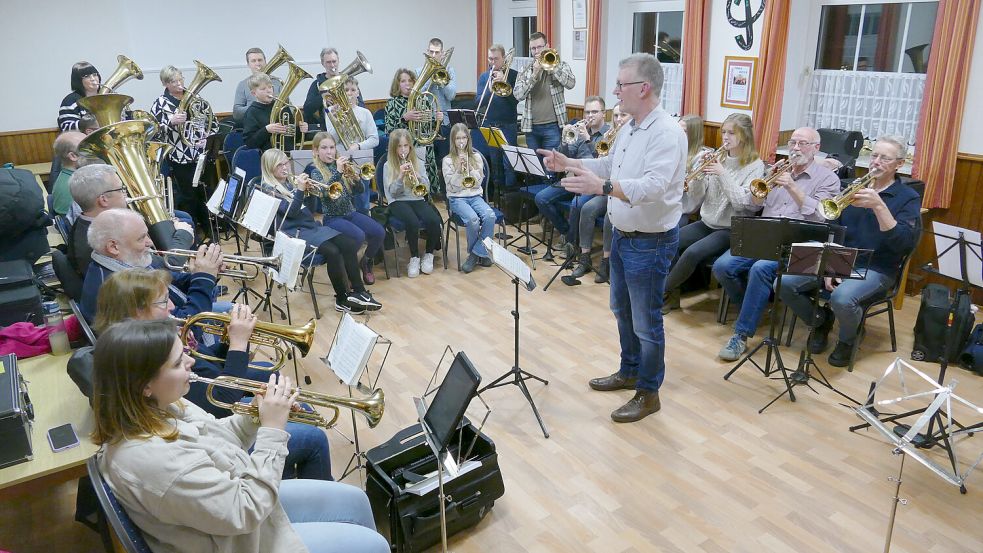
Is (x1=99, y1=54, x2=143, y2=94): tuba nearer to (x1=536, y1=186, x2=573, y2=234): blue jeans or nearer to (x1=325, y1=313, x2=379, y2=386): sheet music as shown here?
(x1=536, y1=186, x2=573, y2=234): blue jeans

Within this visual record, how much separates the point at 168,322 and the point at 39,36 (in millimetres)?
7581

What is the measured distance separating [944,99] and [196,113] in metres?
6.67

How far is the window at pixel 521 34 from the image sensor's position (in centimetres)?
982

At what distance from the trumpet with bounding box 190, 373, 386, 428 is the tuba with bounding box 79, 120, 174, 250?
1972mm

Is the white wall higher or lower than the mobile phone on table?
higher

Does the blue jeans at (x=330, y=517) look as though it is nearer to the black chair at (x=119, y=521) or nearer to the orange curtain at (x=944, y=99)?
the black chair at (x=119, y=521)

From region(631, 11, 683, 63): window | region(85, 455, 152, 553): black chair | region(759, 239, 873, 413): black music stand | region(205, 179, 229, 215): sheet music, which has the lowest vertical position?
region(85, 455, 152, 553): black chair

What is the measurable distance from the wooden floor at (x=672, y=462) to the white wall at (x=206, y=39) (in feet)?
17.7

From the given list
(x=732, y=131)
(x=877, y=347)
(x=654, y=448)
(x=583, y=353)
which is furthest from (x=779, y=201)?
(x=654, y=448)

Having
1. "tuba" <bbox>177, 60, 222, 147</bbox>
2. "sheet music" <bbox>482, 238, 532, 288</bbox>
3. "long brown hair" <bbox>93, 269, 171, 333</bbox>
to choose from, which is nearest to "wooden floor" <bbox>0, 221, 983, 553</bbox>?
"long brown hair" <bbox>93, 269, 171, 333</bbox>

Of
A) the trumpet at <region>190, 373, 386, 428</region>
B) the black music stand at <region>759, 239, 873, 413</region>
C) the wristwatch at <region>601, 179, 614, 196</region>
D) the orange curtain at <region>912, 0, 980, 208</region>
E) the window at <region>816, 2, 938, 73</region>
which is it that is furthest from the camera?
the window at <region>816, 2, 938, 73</region>

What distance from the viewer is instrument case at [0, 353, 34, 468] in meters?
2.23

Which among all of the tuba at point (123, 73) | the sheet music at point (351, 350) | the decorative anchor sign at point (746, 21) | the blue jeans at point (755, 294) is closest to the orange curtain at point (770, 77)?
the decorative anchor sign at point (746, 21)

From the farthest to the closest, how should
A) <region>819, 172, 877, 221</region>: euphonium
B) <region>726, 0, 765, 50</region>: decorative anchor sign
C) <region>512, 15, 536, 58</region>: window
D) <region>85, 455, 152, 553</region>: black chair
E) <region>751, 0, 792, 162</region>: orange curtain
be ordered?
<region>512, 15, 536, 58</region>: window, <region>726, 0, 765, 50</region>: decorative anchor sign, <region>751, 0, 792, 162</region>: orange curtain, <region>819, 172, 877, 221</region>: euphonium, <region>85, 455, 152, 553</region>: black chair
